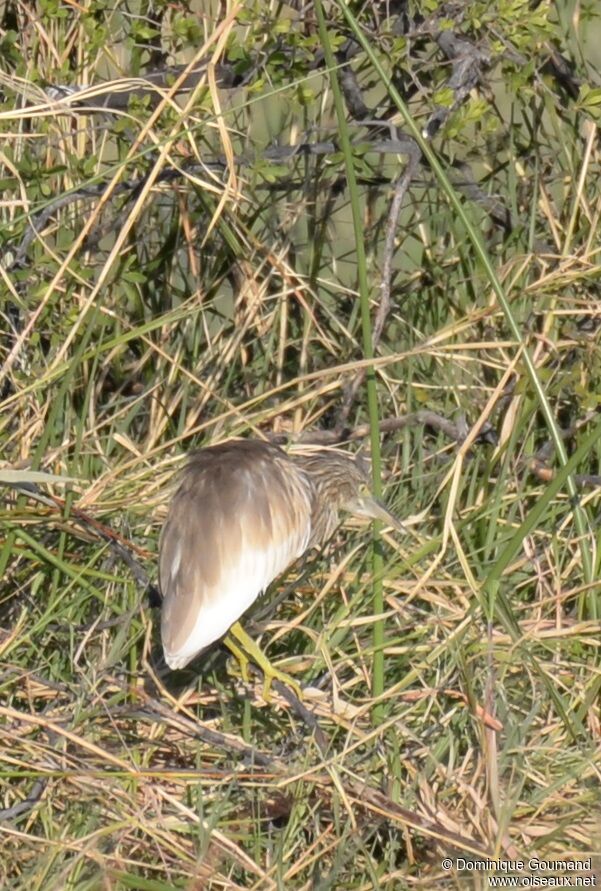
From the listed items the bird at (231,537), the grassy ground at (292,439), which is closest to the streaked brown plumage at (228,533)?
the bird at (231,537)

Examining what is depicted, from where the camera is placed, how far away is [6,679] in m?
3.07

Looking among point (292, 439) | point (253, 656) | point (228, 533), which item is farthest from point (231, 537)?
point (292, 439)

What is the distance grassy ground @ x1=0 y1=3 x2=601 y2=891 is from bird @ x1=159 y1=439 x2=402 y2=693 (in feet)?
0.35

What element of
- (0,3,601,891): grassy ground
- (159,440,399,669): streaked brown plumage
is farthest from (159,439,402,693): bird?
(0,3,601,891): grassy ground

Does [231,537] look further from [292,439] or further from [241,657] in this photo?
[292,439]

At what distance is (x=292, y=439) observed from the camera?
370 centimetres

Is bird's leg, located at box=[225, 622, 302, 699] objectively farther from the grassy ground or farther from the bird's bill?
the bird's bill

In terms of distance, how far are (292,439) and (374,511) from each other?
0.41m

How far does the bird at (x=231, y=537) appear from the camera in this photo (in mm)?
3010

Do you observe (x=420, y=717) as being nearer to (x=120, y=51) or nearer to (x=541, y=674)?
(x=541, y=674)

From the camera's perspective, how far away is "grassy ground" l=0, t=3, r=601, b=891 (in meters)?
2.81

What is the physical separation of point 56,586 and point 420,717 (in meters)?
0.78

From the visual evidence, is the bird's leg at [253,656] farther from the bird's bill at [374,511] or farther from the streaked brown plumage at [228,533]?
the bird's bill at [374,511]

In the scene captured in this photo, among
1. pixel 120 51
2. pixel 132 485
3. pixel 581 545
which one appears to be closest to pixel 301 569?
pixel 132 485
